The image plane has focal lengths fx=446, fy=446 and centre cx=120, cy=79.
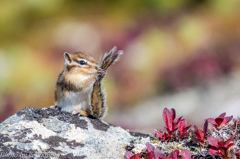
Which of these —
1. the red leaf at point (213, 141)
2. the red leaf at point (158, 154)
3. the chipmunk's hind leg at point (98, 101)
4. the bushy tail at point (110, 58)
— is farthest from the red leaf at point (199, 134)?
the bushy tail at point (110, 58)

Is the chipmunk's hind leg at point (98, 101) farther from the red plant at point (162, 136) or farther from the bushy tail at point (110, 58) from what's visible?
the red plant at point (162, 136)

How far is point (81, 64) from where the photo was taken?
328 cm

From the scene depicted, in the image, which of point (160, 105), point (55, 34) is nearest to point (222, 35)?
point (160, 105)

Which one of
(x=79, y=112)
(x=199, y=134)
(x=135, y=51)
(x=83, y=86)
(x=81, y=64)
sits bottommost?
(x=199, y=134)

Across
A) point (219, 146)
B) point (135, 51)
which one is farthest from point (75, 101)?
point (135, 51)

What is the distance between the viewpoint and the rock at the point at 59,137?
2.42 metres

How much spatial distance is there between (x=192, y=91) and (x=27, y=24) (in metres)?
2.85

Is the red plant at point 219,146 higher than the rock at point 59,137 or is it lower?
lower

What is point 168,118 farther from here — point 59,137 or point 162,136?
point 59,137

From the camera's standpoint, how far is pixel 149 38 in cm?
722

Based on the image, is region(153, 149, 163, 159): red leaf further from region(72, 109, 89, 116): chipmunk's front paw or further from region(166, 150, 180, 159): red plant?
region(72, 109, 89, 116): chipmunk's front paw

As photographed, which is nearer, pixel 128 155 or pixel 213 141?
pixel 213 141

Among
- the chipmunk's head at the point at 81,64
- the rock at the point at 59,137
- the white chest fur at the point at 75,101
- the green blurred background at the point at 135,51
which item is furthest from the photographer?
the green blurred background at the point at 135,51

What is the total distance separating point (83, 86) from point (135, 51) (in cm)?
394
